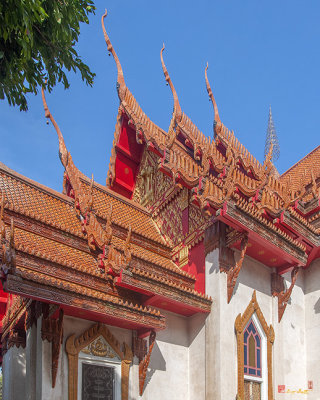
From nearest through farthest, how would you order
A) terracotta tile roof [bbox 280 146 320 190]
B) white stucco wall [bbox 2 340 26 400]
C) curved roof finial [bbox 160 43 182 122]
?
white stucco wall [bbox 2 340 26 400], curved roof finial [bbox 160 43 182 122], terracotta tile roof [bbox 280 146 320 190]

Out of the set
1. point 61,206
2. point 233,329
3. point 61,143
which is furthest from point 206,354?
point 61,143

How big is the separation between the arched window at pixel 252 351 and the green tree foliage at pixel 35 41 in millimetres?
5611

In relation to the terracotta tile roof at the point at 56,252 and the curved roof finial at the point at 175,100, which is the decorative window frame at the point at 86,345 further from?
the curved roof finial at the point at 175,100

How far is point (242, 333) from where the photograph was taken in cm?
950

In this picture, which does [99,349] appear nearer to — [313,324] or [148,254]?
[148,254]

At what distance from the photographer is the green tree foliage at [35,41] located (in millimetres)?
4641

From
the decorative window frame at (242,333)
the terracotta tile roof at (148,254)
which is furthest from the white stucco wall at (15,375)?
the decorative window frame at (242,333)

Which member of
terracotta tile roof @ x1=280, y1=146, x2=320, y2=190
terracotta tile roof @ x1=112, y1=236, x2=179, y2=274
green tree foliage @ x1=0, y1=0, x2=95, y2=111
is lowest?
terracotta tile roof @ x1=112, y1=236, x2=179, y2=274

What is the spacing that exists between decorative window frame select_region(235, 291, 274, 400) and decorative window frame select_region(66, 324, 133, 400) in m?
1.86

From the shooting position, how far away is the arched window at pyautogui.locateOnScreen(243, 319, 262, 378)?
31.3 ft

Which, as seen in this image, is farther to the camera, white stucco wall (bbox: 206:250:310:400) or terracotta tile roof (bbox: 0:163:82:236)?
terracotta tile roof (bbox: 0:163:82:236)

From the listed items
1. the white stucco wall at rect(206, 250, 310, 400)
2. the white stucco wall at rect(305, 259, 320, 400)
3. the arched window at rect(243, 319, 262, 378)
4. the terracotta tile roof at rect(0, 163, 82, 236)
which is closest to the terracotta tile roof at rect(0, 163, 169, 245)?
the terracotta tile roof at rect(0, 163, 82, 236)

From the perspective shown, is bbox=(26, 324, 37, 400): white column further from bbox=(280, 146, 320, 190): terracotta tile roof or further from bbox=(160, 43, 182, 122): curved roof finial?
bbox=(280, 146, 320, 190): terracotta tile roof

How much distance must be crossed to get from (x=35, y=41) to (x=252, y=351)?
6598mm
